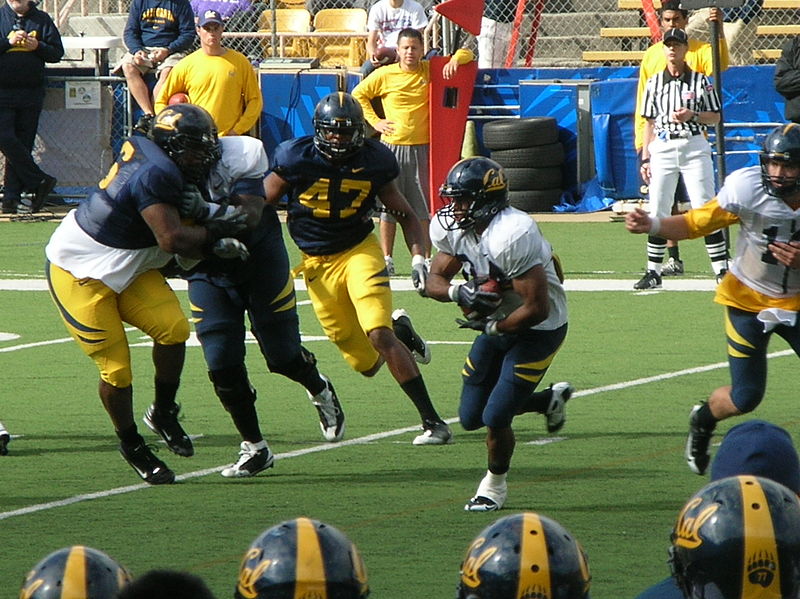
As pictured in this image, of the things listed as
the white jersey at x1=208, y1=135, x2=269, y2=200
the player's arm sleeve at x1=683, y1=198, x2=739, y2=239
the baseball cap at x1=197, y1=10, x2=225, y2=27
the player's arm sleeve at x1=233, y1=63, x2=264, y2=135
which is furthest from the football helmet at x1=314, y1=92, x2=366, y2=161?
the baseball cap at x1=197, y1=10, x2=225, y2=27

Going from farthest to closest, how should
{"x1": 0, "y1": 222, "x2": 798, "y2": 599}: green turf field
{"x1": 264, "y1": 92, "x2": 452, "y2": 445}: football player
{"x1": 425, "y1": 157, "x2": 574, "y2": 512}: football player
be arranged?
{"x1": 264, "y1": 92, "x2": 452, "y2": 445}: football player
{"x1": 425, "y1": 157, "x2": 574, "y2": 512}: football player
{"x1": 0, "y1": 222, "x2": 798, "y2": 599}: green turf field

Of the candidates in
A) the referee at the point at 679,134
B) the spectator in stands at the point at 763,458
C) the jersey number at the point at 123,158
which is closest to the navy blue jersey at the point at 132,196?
the jersey number at the point at 123,158

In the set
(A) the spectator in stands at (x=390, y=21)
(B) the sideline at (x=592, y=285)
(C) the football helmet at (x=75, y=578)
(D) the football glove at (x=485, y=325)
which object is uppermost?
(C) the football helmet at (x=75, y=578)

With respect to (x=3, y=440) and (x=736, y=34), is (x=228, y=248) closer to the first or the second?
(x=3, y=440)

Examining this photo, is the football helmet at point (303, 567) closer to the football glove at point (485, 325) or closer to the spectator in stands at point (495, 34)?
the football glove at point (485, 325)

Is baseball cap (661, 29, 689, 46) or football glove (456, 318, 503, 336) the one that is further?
baseball cap (661, 29, 689, 46)

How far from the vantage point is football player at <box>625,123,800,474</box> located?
7.16 metres

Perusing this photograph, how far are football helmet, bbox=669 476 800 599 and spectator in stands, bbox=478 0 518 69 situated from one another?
1693cm

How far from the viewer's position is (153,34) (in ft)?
58.5

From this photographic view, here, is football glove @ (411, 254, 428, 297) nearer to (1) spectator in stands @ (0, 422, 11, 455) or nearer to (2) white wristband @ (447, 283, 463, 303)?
(2) white wristband @ (447, 283, 463, 303)

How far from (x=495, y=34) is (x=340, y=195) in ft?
39.2

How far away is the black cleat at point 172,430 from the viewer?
782cm

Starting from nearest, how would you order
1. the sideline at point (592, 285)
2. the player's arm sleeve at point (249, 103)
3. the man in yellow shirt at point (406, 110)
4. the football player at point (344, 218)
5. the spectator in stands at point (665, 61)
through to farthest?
the football player at point (344, 218) → the spectator in stands at point (665, 61) → the sideline at point (592, 285) → the man in yellow shirt at point (406, 110) → the player's arm sleeve at point (249, 103)

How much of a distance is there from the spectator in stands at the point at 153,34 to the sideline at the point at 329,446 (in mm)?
9014
